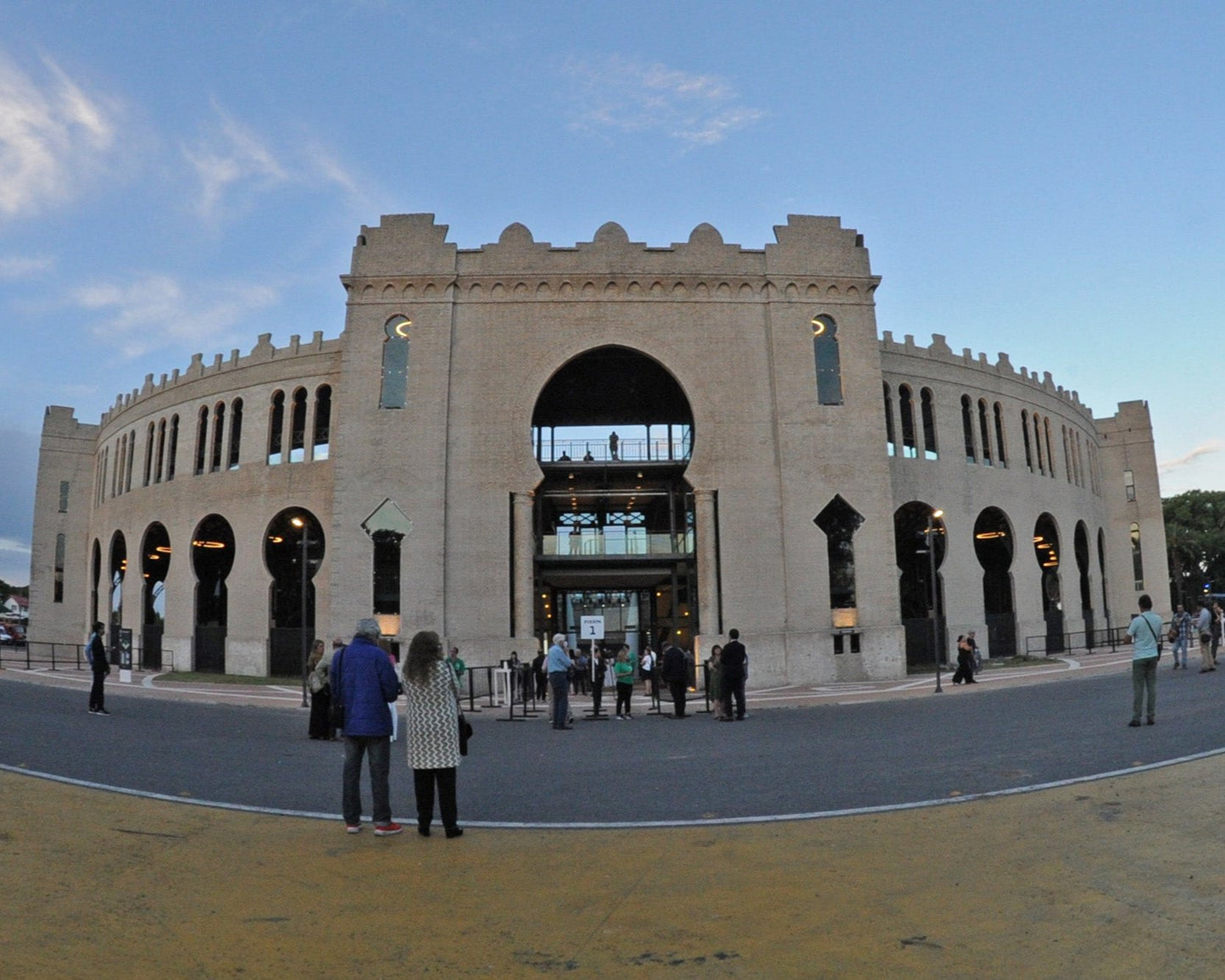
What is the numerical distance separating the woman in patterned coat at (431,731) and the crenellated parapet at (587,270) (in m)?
27.7

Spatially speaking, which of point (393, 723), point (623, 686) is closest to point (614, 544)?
point (623, 686)

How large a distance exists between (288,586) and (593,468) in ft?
49.7

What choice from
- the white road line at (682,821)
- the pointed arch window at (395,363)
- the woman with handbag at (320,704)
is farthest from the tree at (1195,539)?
the white road line at (682,821)

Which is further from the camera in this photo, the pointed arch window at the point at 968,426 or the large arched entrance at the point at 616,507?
the pointed arch window at the point at 968,426

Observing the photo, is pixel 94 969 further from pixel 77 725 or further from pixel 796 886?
pixel 77 725

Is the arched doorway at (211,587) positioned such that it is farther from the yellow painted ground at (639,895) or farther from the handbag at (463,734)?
the handbag at (463,734)

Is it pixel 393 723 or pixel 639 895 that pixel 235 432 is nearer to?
pixel 393 723

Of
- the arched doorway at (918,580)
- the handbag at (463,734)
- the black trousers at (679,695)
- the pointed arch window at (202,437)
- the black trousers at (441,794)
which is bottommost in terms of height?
the black trousers at (679,695)

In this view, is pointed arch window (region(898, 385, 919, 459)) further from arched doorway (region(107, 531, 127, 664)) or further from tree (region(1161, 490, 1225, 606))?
tree (region(1161, 490, 1225, 606))

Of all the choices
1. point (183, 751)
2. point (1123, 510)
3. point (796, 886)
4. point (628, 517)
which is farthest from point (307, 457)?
point (1123, 510)

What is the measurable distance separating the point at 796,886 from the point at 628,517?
124 feet

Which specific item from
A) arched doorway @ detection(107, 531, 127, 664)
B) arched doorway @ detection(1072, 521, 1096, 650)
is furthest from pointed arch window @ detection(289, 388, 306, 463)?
arched doorway @ detection(1072, 521, 1096, 650)

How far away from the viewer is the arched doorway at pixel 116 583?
45.0 m

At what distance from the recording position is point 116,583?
47.3 m
